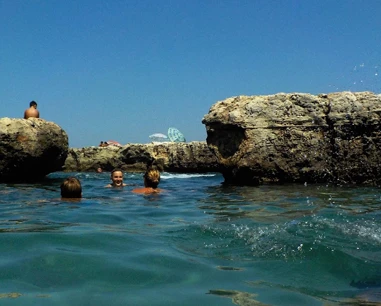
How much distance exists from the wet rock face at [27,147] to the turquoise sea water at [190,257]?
7211 mm

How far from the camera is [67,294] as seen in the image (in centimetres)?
270

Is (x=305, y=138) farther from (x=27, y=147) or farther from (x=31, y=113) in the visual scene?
(x=31, y=113)

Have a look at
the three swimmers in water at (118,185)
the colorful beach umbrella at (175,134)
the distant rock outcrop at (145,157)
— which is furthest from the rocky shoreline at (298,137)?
the colorful beach umbrella at (175,134)

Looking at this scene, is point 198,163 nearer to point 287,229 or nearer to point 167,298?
point 287,229

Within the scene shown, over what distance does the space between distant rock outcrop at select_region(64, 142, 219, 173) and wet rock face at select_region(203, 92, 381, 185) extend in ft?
37.2

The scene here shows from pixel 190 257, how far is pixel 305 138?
25.7ft

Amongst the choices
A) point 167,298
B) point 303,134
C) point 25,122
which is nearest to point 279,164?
point 303,134

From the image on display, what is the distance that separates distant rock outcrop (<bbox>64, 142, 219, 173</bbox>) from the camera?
22984mm

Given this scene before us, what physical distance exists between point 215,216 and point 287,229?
147cm

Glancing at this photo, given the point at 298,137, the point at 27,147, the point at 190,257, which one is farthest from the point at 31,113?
the point at 190,257

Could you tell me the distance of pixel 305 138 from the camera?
35.9ft

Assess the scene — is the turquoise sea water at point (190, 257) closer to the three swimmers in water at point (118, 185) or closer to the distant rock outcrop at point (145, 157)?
the three swimmers in water at point (118, 185)

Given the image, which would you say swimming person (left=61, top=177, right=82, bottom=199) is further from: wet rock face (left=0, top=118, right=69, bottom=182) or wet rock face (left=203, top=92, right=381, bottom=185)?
wet rock face (left=0, top=118, right=69, bottom=182)

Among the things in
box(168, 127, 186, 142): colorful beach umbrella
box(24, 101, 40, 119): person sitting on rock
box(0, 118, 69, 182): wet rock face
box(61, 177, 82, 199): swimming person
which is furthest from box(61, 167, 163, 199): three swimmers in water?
box(168, 127, 186, 142): colorful beach umbrella
